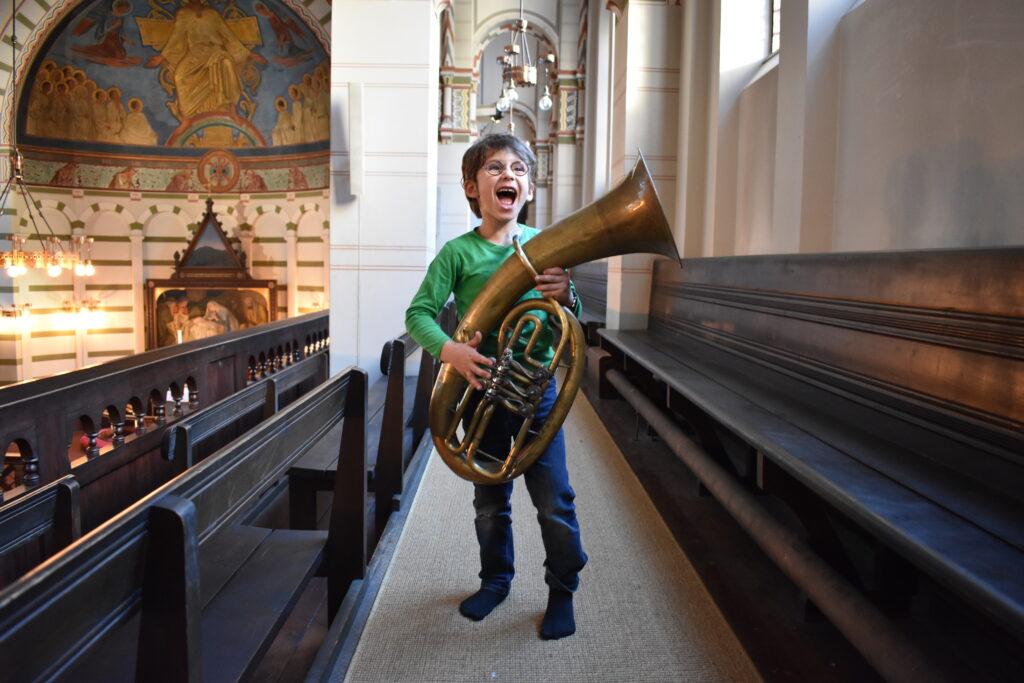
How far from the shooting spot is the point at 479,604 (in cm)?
206

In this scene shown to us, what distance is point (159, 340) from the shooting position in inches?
518

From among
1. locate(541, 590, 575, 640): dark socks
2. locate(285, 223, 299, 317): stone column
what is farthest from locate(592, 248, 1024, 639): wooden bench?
locate(285, 223, 299, 317): stone column

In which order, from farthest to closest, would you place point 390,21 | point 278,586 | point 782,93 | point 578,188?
point 578,188 < point 390,21 < point 782,93 < point 278,586

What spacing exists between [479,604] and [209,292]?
1249 cm

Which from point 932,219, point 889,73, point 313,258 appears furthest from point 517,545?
point 313,258

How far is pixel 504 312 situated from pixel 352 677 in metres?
1.09

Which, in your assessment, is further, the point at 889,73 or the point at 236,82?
the point at 236,82

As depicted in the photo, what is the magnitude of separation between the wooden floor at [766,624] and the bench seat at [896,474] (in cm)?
35

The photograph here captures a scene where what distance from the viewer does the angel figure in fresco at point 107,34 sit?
11852mm

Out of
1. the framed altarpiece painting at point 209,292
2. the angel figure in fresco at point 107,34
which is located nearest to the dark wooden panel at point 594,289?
the framed altarpiece painting at point 209,292

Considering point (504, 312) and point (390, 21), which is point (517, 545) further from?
point (390, 21)

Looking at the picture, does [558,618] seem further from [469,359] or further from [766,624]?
[469,359]

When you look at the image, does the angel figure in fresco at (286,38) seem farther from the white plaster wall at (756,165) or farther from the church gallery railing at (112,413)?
the white plaster wall at (756,165)

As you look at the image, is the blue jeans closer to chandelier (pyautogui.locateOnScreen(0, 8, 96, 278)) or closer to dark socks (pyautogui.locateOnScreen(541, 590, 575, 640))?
dark socks (pyautogui.locateOnScreen(541, 590, 575, 640))
